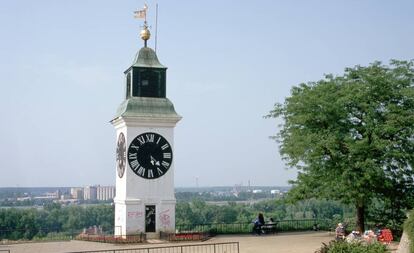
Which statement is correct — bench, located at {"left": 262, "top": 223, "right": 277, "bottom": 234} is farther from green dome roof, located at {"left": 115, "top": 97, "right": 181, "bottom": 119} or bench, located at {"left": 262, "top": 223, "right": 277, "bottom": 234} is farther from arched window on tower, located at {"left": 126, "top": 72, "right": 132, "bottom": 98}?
arched window on tower, located at {"left": 126, "top": 72, "right": 132, "bottom": 98}

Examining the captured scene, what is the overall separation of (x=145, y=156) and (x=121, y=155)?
1514 mm

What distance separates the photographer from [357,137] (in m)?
25.9

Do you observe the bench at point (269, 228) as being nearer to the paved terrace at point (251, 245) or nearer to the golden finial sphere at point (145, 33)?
the paved terrace at point (251, 245)

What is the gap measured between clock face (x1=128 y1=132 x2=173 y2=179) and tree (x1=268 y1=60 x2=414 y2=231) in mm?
6393

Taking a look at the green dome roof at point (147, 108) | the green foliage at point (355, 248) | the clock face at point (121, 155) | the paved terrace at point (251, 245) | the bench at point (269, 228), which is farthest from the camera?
the bench at point (269, 228)

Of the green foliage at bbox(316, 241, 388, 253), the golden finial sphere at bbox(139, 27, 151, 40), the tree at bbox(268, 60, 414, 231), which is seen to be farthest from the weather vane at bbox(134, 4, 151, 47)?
the green foliage at bbox(316, 241, 388, 253)

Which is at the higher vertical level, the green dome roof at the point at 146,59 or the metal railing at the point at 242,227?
the green dome roof at the point at 146,59

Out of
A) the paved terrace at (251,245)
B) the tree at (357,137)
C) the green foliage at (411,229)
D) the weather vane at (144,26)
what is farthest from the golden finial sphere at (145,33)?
the green foliage at (411,229)

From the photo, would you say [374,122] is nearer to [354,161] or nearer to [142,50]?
[354,161]

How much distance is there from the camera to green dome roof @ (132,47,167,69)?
95.8ft

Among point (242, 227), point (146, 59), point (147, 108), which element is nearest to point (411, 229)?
point (242, 227)

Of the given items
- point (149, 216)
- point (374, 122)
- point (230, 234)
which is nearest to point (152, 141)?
point (149, 216)

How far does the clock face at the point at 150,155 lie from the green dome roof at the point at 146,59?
3.77m

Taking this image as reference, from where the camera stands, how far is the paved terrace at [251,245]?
22.5m
